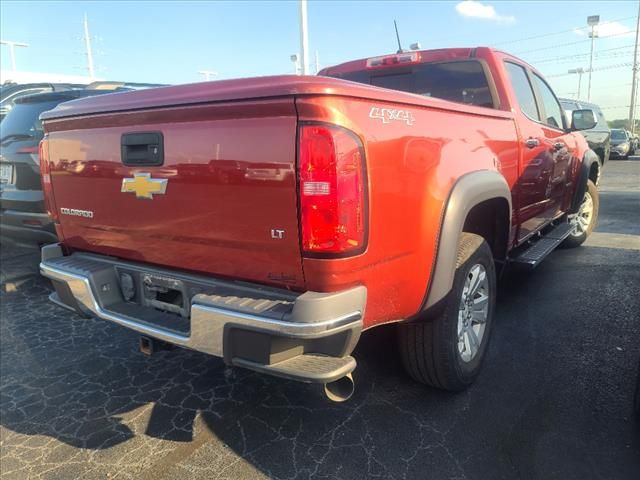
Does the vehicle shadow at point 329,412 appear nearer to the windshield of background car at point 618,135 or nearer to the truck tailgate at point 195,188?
the truck tailgate at point 195,188

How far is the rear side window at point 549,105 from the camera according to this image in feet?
14.8

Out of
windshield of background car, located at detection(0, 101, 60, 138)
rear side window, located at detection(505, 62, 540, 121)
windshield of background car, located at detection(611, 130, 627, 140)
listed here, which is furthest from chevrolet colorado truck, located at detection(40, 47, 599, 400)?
windshield of background car, located at detection(611, 130, 627, 140)

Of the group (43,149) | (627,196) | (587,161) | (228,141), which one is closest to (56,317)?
(43,149)

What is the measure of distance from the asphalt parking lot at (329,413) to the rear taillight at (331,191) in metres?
1.15

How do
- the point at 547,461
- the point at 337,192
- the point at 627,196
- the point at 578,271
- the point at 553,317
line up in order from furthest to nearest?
the point at 627,196 < the point at 578,271 < the point at 553,317 < the point at 547,461 < the point at 337,192

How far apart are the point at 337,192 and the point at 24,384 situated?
8.83 ft

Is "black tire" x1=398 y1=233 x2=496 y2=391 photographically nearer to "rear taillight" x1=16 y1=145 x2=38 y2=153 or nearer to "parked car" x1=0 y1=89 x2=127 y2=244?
"parked car" x1=0 y1=89 x2=127 y2=244

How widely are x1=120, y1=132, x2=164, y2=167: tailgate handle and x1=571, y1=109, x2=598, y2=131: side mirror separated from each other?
4.04m

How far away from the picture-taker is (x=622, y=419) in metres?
2.66

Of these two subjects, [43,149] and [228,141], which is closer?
[228,141]

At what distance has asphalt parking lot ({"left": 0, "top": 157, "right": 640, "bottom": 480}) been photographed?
7.91 feet

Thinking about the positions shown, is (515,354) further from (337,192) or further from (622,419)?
(337,192)

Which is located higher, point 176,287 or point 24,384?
point 176,287

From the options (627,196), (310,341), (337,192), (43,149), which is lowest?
(627,196)
